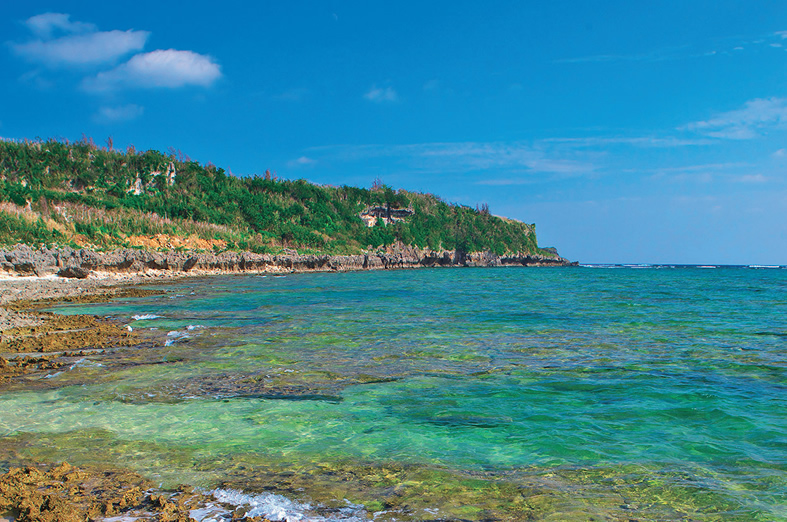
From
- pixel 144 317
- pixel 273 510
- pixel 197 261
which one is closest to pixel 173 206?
pixel 197 261

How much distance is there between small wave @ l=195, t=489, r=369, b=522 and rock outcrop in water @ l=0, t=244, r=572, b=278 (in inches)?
1298

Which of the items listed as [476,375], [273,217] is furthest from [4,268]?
[273,217]

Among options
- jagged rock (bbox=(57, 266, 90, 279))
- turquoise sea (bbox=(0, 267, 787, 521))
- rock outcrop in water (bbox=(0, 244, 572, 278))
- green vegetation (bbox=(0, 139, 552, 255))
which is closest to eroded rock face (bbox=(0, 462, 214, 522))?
turquoise sea (bbox=(0, 267, 787, 521))

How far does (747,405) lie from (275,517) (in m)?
6.56

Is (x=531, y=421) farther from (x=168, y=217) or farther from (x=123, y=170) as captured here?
(x=123, y=170)

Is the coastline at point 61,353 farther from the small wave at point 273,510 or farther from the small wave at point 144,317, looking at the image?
the small wave at point 144,317

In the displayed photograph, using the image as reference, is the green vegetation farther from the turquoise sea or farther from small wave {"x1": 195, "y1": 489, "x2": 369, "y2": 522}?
small wave {"x1": 195, "y1": 489, "x2": 369, "y2": 522}

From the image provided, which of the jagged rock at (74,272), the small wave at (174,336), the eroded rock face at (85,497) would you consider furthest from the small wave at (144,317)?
the jagged rock at (74,272)

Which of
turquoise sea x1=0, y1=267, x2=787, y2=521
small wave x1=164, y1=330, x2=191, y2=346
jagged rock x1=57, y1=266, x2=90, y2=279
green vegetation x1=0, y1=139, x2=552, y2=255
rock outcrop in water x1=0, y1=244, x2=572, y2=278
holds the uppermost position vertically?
green vegetation x1=0, y1=139, x2=552, y2=255

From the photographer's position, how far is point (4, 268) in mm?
28844

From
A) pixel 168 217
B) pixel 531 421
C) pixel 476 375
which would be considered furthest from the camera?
pixel 168 217

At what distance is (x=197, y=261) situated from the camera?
4538 cm

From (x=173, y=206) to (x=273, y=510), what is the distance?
59.2m

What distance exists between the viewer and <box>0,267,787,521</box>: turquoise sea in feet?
13.4
